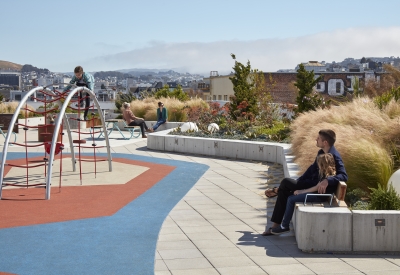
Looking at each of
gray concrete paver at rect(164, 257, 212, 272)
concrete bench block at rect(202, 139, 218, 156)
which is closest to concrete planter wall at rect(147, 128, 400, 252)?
gray concrete paver at rect(164, 257, 212, 272)

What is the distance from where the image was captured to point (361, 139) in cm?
910

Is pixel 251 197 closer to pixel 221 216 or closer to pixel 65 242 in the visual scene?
pixel 221 216

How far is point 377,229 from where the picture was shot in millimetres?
6996

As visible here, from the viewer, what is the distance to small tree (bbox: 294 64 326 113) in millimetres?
19016

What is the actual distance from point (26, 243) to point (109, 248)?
112 centimetres

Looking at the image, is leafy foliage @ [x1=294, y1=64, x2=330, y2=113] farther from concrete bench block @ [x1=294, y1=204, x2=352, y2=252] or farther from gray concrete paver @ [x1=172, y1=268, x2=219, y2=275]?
gray concrete paver @ [x1=172, y1=268, x2=219, y2=275]

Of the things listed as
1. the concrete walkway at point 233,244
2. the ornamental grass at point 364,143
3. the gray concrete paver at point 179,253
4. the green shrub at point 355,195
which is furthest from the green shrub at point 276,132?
the gray concrete paver at point 179,253

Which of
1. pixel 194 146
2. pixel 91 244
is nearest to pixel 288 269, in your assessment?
pixel 91 244

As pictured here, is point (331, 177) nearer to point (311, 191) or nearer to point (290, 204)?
point (311, 191)

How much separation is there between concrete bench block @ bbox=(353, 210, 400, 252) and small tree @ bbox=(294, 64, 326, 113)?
474 inches

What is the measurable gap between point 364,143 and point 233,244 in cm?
272

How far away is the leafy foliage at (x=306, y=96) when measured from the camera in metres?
19.0

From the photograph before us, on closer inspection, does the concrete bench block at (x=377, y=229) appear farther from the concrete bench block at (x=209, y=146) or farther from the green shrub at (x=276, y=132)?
the concrete bench block at (x=209, y=146)

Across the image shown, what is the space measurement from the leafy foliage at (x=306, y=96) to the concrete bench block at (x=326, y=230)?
12.1m
